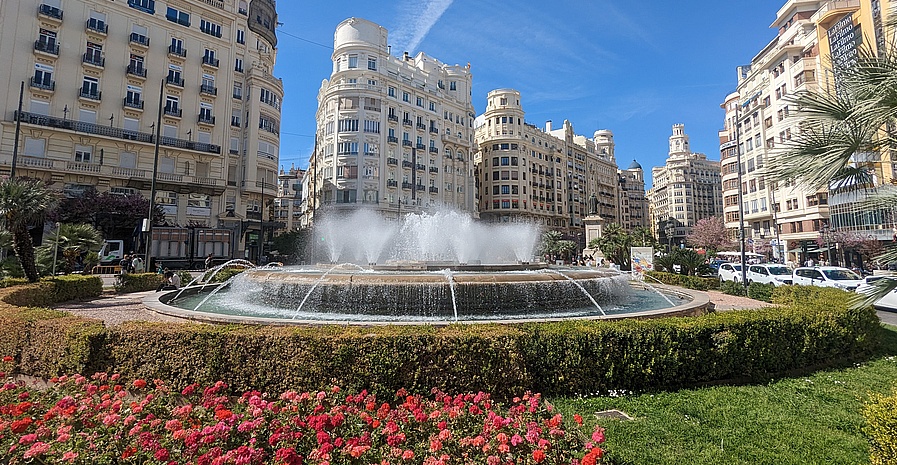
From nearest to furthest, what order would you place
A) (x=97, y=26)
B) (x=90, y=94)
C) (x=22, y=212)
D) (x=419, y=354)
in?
1. (x=419, y=354)
2. (x=22, y=212)
3. (x=90, y=94)
4. (x=97, y=26)

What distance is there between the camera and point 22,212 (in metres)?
12.3

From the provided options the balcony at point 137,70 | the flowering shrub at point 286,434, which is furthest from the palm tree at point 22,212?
the balcony at point 137,70

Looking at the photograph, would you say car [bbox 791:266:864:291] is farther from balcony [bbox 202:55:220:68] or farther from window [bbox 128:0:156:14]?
window [bbox 128:0:156:14]

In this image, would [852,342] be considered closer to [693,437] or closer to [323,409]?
[693,437]

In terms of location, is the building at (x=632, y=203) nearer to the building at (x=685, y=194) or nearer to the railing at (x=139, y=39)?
the building at (x=685, y=194)

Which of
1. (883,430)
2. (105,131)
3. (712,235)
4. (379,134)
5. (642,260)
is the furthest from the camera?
(712,235)

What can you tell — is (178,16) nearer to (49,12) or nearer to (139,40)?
(139,40)

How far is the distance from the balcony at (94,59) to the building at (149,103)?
0.11m

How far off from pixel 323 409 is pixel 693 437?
3.91 metres

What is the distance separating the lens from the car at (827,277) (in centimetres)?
1786

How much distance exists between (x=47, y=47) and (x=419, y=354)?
146 feet

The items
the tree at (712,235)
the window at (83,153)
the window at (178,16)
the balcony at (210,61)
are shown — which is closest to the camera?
the window at (83,153)

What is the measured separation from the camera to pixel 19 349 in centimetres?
602

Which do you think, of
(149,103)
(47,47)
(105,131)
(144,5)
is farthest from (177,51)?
(105,131)
